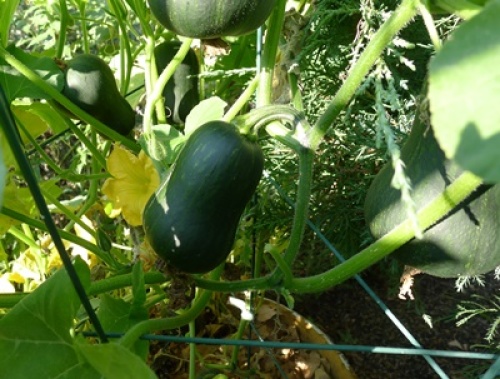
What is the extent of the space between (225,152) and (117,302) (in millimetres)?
230

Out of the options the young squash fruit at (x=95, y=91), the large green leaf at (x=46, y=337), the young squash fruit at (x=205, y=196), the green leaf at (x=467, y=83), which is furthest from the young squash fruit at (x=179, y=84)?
the green leaf at (x=467, y=83)

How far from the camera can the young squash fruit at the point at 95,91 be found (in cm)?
107

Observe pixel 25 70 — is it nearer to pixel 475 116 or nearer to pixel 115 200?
pixel 115 200

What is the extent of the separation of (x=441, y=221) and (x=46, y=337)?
0.47 metres

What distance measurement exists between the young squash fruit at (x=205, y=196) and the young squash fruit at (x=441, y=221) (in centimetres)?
18

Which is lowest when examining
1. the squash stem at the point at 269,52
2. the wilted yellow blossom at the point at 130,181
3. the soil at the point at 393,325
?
the soil at the point at 393,325

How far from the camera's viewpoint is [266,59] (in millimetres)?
918

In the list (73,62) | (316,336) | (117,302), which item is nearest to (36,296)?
(117,302)

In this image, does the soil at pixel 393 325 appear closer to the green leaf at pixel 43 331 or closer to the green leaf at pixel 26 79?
the green leaf at pixel 26 79

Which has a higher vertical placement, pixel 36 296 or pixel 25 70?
pixel 25 70

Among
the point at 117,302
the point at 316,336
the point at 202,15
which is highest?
the point at 202,15

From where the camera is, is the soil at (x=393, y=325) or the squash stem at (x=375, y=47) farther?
the soil at (x=393, y=325)

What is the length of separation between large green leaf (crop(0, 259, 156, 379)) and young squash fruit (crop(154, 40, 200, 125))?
2.00ft

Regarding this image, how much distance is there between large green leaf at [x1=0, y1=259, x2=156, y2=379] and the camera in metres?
0.61
